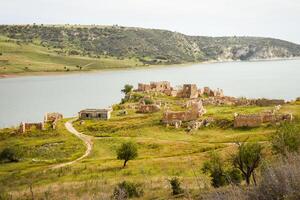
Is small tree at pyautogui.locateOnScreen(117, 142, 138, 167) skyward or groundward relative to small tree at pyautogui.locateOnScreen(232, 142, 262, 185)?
groundward

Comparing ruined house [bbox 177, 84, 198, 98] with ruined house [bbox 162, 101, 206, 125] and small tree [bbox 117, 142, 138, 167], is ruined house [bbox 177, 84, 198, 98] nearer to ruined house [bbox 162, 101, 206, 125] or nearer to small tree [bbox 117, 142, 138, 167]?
ruined house [bbox 162, 101, 206, 125]

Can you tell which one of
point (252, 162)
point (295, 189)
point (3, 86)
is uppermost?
point (295, 189)

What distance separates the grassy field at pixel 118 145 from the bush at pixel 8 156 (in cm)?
148

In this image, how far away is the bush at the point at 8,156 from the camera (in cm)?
6225

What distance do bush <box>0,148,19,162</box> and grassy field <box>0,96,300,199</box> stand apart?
1.48 meters

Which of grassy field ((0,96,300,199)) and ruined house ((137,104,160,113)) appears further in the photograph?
ruined house ((137,104,160,113))

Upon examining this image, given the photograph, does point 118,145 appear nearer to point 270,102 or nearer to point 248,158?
point 270,102

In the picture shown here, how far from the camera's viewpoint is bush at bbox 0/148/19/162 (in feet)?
204

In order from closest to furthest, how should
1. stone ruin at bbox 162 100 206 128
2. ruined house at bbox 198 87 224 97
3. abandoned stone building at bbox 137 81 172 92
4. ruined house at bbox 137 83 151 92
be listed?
1. stone ruin at bbox 162 100 206 128
2. ruined house at bbox 198 87 224 97
3. abandoned stone building at bbox 137 81 172 92
4. ruined house at bbox 137 83 151 92

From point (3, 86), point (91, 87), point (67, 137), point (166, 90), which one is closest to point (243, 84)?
point (91, 87)

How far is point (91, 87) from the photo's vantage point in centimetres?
17975

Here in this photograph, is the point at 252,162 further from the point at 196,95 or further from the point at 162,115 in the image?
the point at 196,95

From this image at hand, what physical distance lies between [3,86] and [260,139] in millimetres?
156707

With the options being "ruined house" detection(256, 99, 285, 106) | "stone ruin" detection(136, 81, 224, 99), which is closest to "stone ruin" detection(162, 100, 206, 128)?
"ruined house" detection(256, 99, 285, 106)
